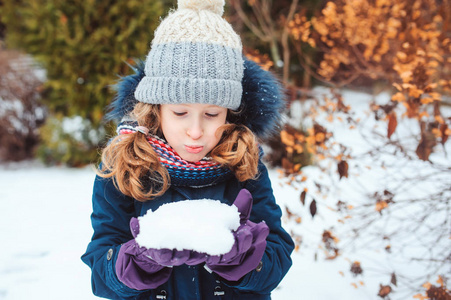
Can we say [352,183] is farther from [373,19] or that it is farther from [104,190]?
[104,190]

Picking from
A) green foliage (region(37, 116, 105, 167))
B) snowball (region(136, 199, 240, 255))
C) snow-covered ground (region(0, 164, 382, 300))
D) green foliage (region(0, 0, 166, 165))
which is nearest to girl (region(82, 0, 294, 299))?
snowball (region(136, 199, 240, 255))

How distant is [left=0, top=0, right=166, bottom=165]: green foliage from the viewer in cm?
455

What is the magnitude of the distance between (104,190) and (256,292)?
0.67 meters

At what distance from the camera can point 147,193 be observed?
Result: 51.8 inches

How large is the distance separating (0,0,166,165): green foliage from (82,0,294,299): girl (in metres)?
3.42

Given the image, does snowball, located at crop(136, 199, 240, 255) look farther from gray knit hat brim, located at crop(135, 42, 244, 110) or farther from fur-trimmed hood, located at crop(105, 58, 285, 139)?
fur-trimmed hood, located at crop(105, 58, 285, 139)

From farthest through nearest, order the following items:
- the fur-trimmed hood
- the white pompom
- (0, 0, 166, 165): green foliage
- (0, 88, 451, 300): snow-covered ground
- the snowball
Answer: (0, 0, 166, 165): green foliage, (0, 88, 451, 300): snow-covered ground, the fur-trimmed hood, the white pompom, the snowball

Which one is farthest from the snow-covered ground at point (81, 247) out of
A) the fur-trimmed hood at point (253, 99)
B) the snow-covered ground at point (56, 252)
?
the fur-trimmed hood at point (253, 99)

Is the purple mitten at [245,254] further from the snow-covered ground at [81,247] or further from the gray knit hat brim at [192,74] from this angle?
the snow-covered ground at [81,247]

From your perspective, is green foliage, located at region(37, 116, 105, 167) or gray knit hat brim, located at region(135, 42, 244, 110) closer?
gray knit hat brim, located at region(135, 42, 244, 110)

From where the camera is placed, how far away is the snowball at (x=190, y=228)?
98cm

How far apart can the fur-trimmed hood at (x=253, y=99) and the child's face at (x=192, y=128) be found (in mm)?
200

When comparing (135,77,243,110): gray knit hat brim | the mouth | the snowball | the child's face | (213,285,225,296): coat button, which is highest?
(135,77,243,110): gray knit hat brim

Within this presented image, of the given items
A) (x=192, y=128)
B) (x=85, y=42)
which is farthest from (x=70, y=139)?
(x=192, y=128)
